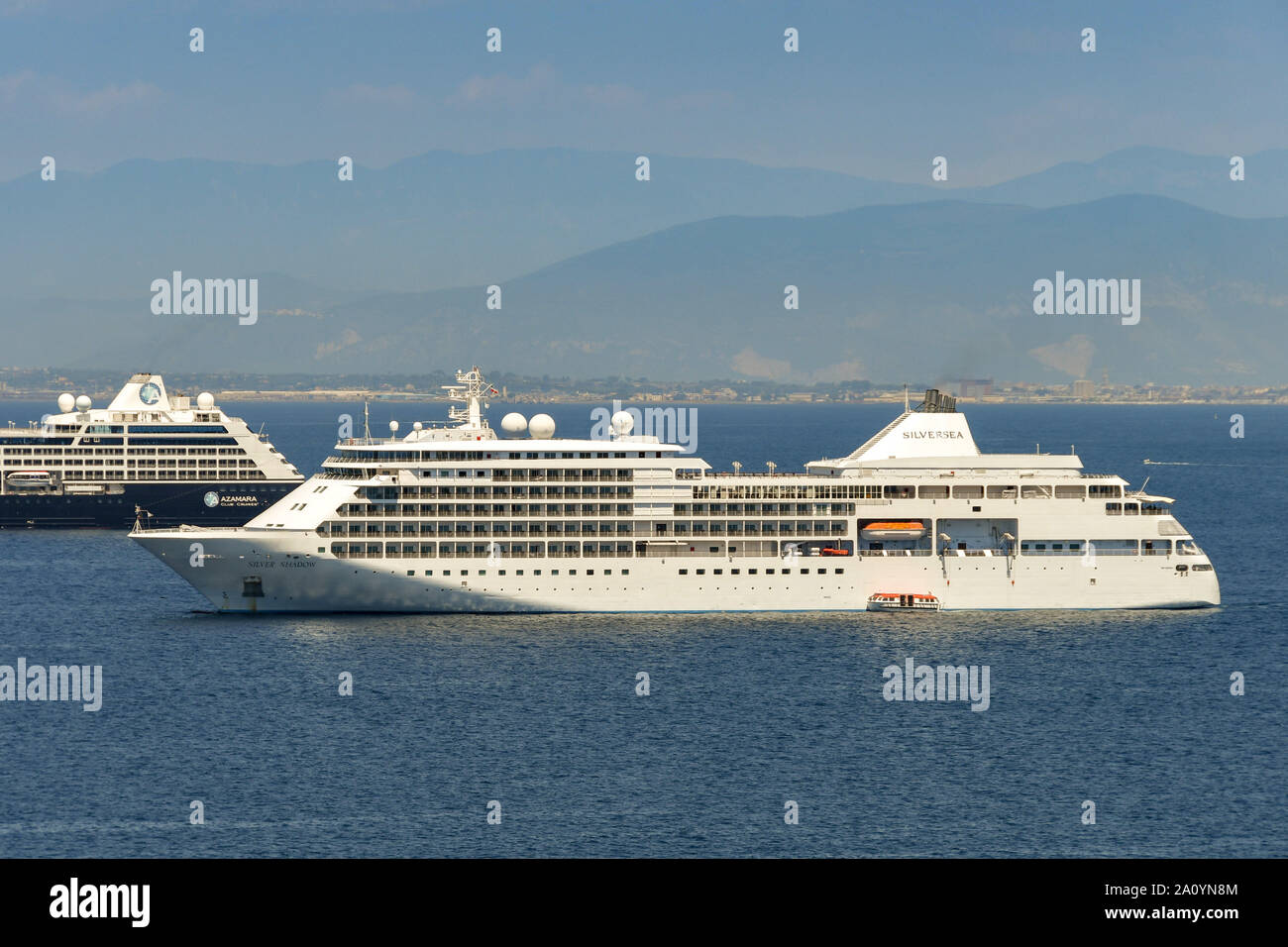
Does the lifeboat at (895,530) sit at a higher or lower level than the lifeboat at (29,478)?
lower

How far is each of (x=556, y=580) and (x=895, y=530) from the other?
1363 cm

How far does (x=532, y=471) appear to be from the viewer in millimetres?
64438

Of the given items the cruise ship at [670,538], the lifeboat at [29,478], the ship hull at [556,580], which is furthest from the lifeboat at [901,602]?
the lifeboat at [29,478]

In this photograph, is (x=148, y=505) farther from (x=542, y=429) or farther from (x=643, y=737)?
(x=643, y=737)

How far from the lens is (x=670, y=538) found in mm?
64062

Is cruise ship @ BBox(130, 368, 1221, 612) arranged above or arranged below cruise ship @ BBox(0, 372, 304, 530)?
below

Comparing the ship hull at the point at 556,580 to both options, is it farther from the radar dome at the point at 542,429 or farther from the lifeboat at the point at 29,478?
the lifeboat at the point at 29,478

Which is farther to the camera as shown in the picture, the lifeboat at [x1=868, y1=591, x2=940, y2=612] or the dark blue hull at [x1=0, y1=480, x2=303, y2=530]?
the dark blue hull at [x1=0, y1=480, x2=303, y2=530]

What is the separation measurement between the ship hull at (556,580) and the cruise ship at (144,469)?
162 ft

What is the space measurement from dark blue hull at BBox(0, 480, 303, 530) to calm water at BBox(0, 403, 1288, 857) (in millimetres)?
43528

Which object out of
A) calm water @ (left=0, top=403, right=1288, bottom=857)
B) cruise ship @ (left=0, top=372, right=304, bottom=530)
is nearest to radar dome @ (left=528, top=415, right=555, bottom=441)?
calm water @ (left=0, top=403, right=1288, bottom=857)

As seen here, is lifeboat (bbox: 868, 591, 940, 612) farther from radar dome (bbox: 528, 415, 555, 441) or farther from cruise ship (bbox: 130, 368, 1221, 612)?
radar dome (bbox: 528, 415, 555, 441)

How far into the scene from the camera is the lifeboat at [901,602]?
210 ft

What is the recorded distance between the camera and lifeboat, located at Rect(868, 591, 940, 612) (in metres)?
63.9
